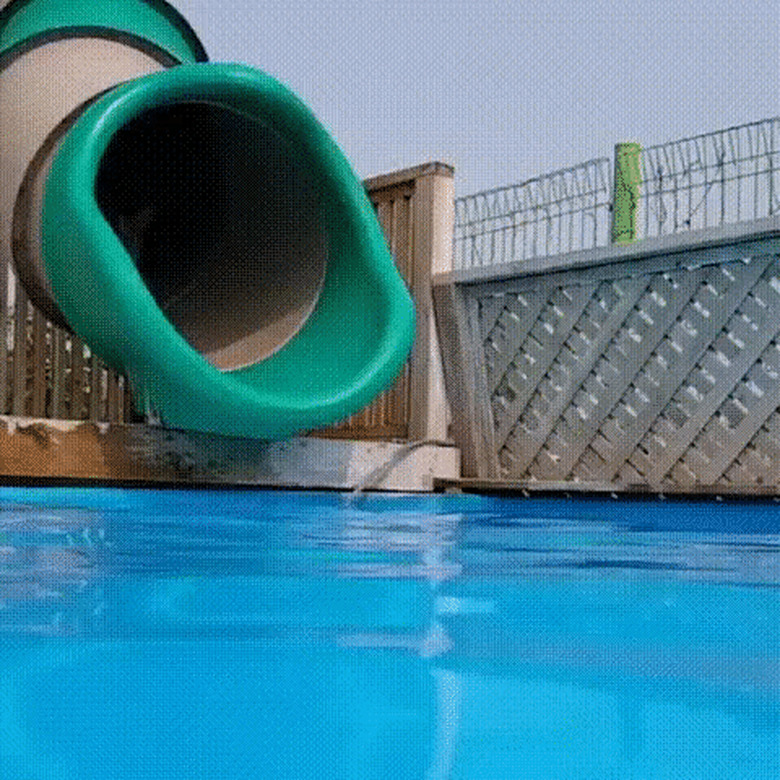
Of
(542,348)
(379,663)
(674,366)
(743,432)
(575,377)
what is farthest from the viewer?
(542,348)

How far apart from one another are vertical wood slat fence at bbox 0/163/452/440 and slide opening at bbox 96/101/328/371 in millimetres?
404

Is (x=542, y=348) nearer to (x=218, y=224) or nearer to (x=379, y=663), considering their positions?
(x=218, y=224)

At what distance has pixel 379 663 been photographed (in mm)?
770

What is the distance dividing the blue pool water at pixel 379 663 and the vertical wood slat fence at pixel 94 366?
2435mm

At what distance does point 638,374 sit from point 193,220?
5.92 feet

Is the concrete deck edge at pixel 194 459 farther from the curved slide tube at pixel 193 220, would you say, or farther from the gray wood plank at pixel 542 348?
the gray wood plank at pixel 542 348

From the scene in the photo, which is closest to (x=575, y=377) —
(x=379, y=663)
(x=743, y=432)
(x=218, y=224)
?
(x=743, y=432)

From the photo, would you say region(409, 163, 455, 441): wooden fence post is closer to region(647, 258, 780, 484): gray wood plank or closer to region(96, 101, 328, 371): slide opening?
region(96, 101, 328, 371): slide opening

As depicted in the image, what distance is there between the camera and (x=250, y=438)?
11.7 ft

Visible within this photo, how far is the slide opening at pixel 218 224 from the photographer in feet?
13.3

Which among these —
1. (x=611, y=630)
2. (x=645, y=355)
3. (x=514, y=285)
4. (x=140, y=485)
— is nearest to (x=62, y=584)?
(x=611, y=630)

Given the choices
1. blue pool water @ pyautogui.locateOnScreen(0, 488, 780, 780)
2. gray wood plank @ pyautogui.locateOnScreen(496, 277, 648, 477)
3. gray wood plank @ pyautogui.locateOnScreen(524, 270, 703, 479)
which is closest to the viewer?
blue pool water @ pyautogui.locateOnScreen(0, 488, 780, 780)

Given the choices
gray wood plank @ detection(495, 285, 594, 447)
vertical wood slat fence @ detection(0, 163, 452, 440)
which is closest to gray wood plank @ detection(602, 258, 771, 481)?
gray wood plank @ detection(495, 285, 594, 447)

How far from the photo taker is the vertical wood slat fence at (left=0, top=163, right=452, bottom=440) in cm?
404
